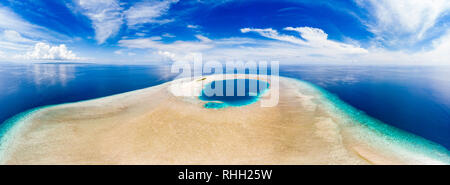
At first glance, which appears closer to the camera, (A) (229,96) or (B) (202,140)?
(B) (202,140)

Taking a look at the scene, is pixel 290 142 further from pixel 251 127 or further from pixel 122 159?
pixel 122 159

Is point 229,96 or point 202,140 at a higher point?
point 229,96

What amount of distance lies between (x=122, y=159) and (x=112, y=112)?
14.6 meters

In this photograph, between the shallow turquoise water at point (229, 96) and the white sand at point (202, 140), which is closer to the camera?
the white sand at point (202, 140)

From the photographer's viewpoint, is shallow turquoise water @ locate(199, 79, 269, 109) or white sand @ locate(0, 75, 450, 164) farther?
shallow turquoise water @ locate(199, 79, 269, 109)

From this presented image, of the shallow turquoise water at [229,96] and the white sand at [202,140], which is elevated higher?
the shallow turquoise water at [229,96]

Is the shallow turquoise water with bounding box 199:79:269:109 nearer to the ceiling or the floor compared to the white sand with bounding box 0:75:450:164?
nearer to the ceiling

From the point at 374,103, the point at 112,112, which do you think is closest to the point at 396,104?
the point at 374,103

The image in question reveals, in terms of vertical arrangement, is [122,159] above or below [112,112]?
below
